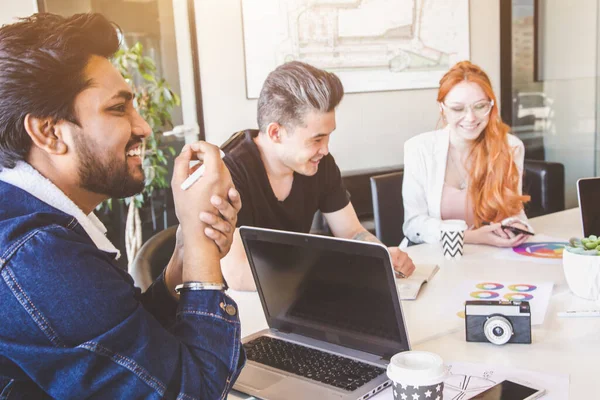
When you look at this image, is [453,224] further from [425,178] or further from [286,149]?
[286,149]

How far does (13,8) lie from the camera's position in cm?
328

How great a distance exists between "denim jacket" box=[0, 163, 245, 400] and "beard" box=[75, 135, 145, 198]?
0.31 ft

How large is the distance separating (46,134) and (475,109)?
6.32 ft

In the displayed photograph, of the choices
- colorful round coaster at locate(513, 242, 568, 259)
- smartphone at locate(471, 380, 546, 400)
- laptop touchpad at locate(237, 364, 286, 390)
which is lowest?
colorful round coaster at locate(513, 242, 568, 259)

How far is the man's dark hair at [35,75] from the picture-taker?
958 millimetres

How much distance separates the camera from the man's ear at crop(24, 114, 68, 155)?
968 millimetres

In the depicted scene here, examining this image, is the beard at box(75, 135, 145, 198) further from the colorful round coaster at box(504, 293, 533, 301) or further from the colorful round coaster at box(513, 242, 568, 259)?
the colorful round coaster at box(513, 242, 568, 259)

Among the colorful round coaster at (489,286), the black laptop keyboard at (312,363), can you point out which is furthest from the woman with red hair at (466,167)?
the black laptop keyboard at (312,363)

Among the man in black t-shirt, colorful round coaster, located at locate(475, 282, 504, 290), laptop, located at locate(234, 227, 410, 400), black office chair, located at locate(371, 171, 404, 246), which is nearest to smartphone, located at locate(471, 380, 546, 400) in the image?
laptop, located at locate(234, 227, 410, 400)

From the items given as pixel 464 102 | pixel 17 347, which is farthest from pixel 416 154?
pixel 17 347

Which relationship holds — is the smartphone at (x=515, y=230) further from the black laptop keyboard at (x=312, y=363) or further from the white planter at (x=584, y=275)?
the black laptop keyboard at (x=312, y=363)

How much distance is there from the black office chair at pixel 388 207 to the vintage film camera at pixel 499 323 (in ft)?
4.26

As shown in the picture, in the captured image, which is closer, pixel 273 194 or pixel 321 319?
pixel 321 319

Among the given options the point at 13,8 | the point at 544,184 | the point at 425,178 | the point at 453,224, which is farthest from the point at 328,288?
the point at 13,8
